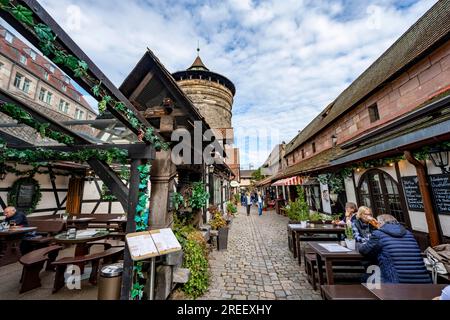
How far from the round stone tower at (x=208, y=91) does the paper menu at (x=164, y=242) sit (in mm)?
15065

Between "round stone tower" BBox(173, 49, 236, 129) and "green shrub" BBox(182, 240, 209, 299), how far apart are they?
559 inches

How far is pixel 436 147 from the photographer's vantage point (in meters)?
3.53

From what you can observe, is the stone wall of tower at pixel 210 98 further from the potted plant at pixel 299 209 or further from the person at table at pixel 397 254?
the person at table at pixel 397 254

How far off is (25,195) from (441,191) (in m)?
12.3

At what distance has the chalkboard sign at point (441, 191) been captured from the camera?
3.54 metres

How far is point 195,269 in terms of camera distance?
3.58m

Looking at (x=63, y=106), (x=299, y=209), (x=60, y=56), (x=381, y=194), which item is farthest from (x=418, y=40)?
(x=63, y=106)

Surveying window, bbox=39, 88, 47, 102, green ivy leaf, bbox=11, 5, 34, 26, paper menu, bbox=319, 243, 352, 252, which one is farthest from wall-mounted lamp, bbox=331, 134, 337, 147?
window, bbox=39, 88, 47, 102

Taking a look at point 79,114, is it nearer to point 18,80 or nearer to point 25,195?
point 18,80

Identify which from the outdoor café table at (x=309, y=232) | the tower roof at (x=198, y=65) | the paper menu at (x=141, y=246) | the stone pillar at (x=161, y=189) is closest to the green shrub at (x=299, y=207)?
the outdoor café table at (x=309, y=232)

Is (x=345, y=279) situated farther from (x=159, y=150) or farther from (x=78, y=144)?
(x=78, y=144)

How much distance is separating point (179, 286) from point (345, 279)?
11.4 feet

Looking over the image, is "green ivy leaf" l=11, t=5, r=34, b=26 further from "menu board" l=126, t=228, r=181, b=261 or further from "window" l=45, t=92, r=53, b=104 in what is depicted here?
"window" l=45, t=92, r=53, b=104
